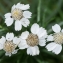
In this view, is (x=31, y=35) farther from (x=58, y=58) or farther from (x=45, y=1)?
(x=45, y=1)

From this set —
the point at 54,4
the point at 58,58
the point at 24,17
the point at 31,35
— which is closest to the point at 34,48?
the point at 31,35

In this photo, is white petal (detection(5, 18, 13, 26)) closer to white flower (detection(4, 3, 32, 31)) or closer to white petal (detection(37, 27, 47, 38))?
white flower (detection(4, 3, 32, 31))

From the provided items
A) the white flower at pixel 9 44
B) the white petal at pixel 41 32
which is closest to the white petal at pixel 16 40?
the white flower at pixel 9 44

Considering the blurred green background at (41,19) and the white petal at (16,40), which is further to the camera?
the blurred green background at (41,19)

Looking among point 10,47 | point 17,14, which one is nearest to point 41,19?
point 17,14

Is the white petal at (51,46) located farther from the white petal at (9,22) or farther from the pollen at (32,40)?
the white petal at (9,22)

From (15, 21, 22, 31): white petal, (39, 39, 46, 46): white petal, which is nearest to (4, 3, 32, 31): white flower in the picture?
(15, 21, 22, 31): white petal

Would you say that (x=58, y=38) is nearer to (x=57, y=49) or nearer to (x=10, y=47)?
(x=57, y=49)
